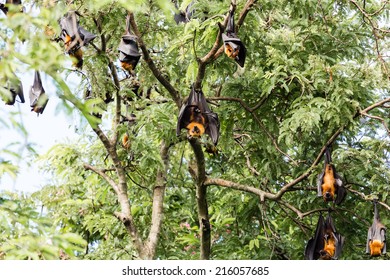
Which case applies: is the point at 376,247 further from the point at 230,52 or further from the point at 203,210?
the point at 230,52

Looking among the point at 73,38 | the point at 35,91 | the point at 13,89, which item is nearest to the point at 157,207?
the point at 35,91

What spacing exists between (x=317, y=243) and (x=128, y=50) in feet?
8.70

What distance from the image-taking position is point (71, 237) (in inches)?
107

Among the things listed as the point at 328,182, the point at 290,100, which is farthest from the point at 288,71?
the point at 328,182

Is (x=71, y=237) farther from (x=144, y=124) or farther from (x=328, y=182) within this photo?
Result: (x=144, y=124)

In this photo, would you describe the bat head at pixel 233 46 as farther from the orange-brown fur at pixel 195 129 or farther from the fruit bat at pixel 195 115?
the orange-brown fur at pixel 195 129

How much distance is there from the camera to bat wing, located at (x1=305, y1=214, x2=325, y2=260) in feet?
25.5

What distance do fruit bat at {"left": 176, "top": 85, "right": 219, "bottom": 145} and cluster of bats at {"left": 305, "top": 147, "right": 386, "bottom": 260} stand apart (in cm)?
114

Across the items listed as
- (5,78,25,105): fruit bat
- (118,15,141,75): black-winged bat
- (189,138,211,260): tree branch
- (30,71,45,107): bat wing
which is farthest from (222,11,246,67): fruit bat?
(30,71,45,107): bat wing

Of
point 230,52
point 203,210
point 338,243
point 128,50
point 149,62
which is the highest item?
point 128,50

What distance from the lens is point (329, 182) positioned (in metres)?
7.09

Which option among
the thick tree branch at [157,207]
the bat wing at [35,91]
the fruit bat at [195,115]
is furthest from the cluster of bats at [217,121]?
the thick tree branch at [157,207]

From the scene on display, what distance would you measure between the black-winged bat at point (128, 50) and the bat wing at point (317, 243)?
7.66 ft
